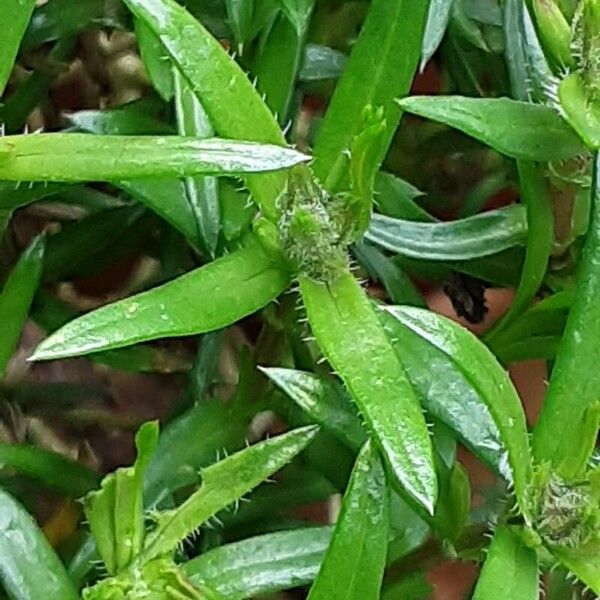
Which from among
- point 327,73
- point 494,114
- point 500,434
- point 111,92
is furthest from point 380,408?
point 111,92

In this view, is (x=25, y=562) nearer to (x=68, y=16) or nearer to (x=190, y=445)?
(x=190, y=445)

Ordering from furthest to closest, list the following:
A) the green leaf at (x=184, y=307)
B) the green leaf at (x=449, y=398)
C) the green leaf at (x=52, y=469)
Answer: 1. the green leaf at (x=52, y=469)
2. the green leaf at (x=449, y=398)
3. the green leaf at (x=184, y=307)

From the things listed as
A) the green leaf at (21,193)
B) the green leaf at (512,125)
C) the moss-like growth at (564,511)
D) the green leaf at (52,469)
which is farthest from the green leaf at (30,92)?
the moss-like growth at (564,511)

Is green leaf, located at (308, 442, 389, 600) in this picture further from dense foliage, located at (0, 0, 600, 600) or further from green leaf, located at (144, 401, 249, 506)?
green leaf, located at (144, 401, 249, 506)

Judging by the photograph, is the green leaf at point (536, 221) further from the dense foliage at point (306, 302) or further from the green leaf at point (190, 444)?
the green leaf at point (190, 444)

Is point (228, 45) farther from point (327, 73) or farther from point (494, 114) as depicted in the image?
point (494, 114)

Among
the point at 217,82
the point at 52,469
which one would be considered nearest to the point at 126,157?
the point at 217,82

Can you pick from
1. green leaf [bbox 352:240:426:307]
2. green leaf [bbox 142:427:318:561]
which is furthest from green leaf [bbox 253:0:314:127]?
green leaf [bbox 142:427:318:561]
